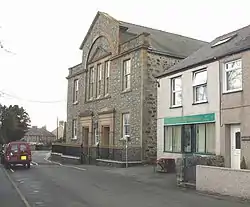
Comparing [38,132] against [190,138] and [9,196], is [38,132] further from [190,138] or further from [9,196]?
[9,196]

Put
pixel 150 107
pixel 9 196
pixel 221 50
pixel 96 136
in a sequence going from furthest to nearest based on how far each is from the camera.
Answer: pixel 96 136
pixel 150 107
pixel 221 50
pixel 9 196

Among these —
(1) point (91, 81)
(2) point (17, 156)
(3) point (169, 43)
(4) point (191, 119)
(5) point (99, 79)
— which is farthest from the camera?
(1) point (91, 81)

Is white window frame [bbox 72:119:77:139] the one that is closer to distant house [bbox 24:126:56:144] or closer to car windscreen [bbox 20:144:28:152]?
car windscreen [bbox 20:144:28:152]

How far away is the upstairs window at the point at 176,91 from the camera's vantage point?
23.8m

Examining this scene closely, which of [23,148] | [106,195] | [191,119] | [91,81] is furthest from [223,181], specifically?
[91,81]

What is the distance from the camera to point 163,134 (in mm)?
25078

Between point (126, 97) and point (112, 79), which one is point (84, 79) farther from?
point (126, 97)

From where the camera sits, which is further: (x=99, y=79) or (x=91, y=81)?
(x=91, y=81)

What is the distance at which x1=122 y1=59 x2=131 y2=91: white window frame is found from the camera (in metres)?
30.9

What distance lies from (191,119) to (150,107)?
6.90 metres

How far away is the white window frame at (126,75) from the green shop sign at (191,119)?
6.93 metres

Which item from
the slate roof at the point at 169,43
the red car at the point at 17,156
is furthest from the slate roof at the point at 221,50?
the red car at the point at 17,156

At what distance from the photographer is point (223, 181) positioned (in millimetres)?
14414

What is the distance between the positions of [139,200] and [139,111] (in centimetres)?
1567
